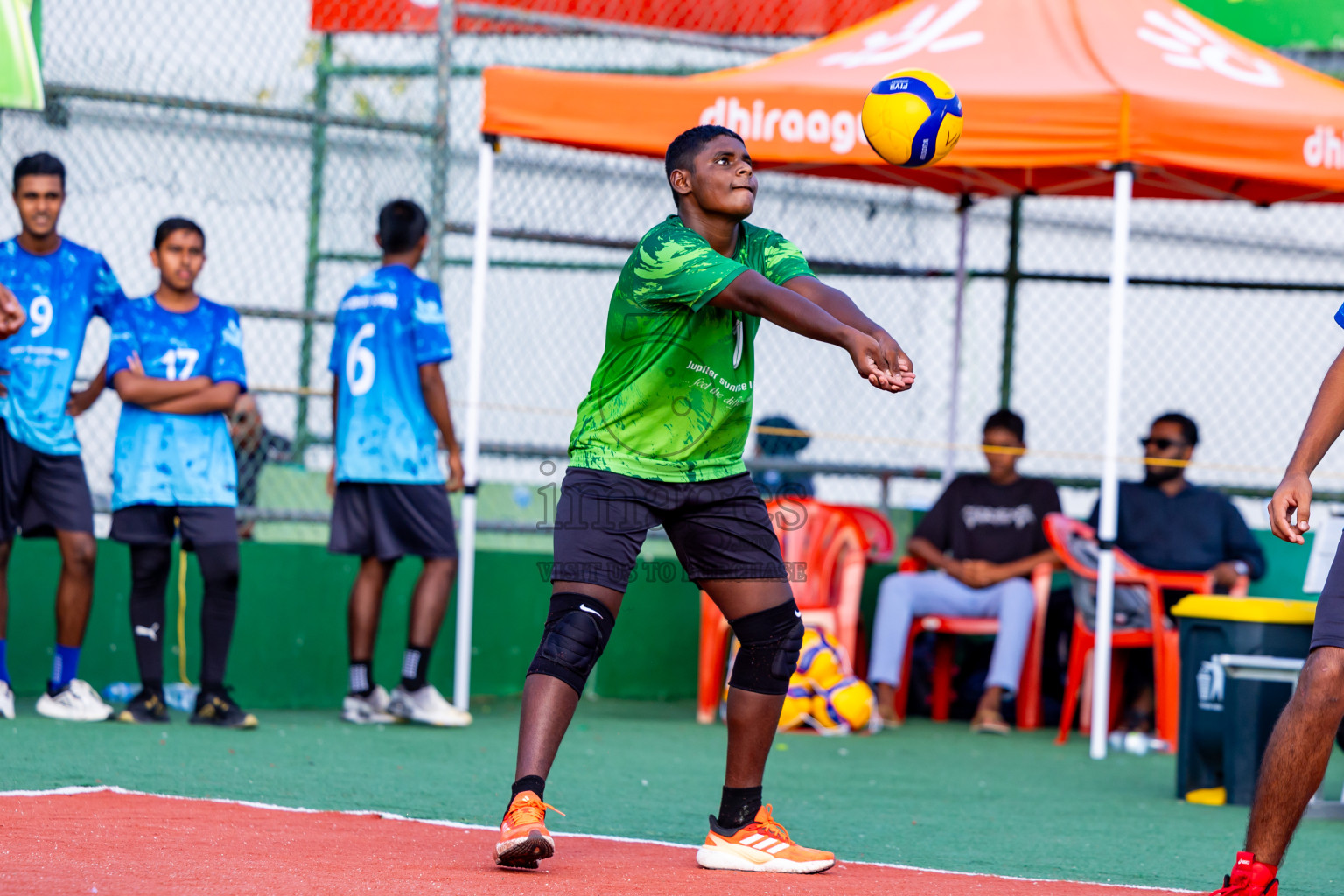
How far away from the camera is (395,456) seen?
24.6ft

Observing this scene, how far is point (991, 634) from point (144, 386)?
4.32 m

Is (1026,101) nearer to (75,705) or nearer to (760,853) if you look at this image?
(760,853)

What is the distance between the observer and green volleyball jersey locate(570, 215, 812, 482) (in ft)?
14.2

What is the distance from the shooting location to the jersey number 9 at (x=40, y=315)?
6914 mm

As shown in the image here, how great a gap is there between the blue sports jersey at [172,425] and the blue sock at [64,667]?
1.98ft

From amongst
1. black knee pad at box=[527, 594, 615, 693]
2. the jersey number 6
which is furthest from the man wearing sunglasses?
black knee pad at box=[527, 594, 615, 693]

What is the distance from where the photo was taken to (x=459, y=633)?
26.1ft

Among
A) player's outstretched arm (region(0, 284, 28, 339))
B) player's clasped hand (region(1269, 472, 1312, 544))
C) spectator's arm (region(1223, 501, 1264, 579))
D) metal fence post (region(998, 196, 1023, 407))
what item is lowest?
spectator's arm (region(1223, 501, 1264, 579))

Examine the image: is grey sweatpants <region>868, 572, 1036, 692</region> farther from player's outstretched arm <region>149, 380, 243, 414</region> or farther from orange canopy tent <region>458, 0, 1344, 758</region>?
player's outstretched arm <region>149, 380, 243, 414</region>

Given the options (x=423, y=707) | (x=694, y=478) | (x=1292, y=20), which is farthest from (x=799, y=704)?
(x=1292, y=20)

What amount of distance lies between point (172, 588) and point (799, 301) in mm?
4906

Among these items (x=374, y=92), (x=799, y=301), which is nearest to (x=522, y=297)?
(x=374, y=92)

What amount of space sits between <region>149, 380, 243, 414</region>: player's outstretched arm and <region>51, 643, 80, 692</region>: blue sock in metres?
1.02

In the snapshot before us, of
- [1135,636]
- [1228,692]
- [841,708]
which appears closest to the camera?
[1228,692]
